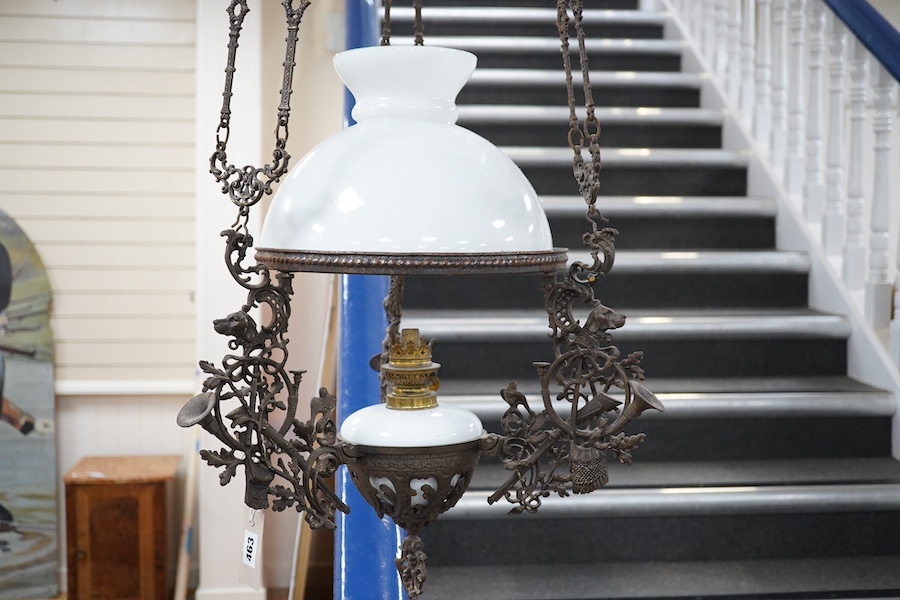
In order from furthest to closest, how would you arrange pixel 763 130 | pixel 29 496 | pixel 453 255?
pixel 29 496
pixel 763 130
pixel 453 255

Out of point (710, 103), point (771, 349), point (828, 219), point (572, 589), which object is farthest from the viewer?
point (710, 103)

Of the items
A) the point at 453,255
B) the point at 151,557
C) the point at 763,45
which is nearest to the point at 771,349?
the point at 763,45

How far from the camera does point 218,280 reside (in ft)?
13.4

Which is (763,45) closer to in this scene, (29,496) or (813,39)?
(813,39)

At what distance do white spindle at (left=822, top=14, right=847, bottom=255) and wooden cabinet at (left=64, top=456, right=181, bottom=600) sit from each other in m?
2.89

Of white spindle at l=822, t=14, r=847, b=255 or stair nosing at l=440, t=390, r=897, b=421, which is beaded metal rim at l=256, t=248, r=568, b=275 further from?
white spindle at l=822, t=14, r=847, b=255

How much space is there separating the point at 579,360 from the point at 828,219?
1901 millimetres

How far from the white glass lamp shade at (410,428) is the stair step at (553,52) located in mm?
2532

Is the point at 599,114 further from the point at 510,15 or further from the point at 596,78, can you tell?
the point at 510,15

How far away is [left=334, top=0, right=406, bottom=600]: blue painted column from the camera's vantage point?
107 centimetres

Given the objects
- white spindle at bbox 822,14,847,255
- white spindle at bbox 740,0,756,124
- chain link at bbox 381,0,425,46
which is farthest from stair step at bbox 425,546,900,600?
white spindle at bbox 740,0,756,124

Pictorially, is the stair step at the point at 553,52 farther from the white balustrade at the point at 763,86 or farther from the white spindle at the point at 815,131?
the white spindle at the point at 815,131

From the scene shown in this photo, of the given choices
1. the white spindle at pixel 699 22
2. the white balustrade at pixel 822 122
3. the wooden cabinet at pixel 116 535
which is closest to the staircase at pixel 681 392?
the white balustrade at pixel 822 122

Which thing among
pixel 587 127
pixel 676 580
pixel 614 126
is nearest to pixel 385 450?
pixel 587 127
